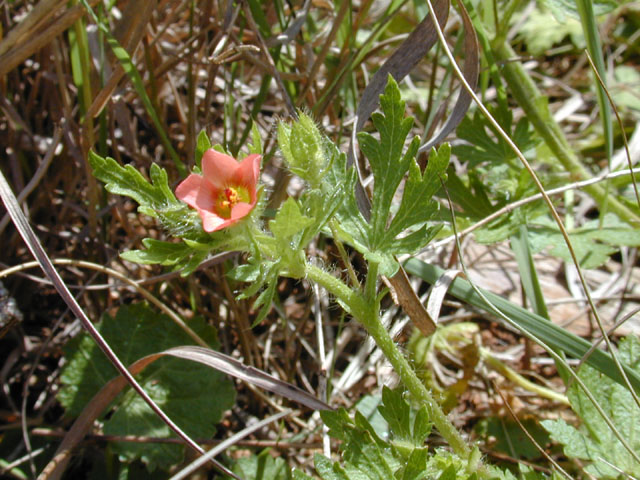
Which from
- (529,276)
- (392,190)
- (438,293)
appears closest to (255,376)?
(438,293)

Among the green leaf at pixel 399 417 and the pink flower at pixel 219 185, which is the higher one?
the pink flower at pixel 219 185

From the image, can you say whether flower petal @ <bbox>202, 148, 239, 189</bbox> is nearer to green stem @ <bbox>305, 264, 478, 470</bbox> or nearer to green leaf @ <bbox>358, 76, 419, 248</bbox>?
green stem @ <bbox>305, 264, 478, 470</bbox>

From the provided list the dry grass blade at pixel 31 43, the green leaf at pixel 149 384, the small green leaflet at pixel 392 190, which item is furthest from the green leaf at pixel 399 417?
the dry grass blade at pixel 31 43

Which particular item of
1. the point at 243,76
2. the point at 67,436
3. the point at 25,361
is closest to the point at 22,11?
the point at 243,76

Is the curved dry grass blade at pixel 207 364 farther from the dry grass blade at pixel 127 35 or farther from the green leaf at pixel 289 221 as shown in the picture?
the dry grass blade at pixel 127 35

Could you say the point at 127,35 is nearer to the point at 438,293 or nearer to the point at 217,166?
the point at 217,166

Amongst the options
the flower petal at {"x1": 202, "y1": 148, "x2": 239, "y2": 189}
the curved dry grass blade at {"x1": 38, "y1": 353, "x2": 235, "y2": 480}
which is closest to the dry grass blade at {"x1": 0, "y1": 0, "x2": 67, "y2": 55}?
the flower petal at {"x1": 202, "y1": 148, "x2": 239, "y2": 189}

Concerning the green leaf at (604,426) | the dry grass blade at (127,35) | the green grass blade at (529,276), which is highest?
the dry grass blade at (127,35)
